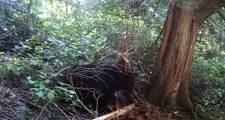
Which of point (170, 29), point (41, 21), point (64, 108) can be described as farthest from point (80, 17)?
point (64, 108)

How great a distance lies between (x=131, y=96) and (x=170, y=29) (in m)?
1.43

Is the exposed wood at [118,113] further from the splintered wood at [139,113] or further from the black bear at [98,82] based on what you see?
the black bear at [98,82]

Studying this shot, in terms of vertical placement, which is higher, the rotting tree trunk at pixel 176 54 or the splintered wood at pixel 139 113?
the rotting tree trunk at pixel 176 54

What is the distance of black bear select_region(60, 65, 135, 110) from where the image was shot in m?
4.46

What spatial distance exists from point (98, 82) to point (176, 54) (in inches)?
59.3

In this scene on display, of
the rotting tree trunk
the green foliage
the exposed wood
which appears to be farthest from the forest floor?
the green foliage

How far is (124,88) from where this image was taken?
4.84 metres

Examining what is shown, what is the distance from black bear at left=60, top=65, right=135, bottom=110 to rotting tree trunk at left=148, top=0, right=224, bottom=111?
0.69 m

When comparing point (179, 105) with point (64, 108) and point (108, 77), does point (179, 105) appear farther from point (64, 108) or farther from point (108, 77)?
point (64, 108)

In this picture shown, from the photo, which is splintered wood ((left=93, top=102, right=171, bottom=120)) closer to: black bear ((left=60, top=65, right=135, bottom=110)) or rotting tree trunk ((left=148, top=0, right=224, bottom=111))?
black bear ((left=60, top=65, right=135, bottom=110))

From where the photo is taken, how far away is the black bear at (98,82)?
446 cm

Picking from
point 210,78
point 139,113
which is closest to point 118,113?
point 139,113

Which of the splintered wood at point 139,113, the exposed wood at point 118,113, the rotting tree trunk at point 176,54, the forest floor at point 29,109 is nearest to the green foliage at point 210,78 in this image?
the rotting tree trunk at point 176,54

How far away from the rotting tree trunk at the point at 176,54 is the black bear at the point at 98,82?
69 centimetres
